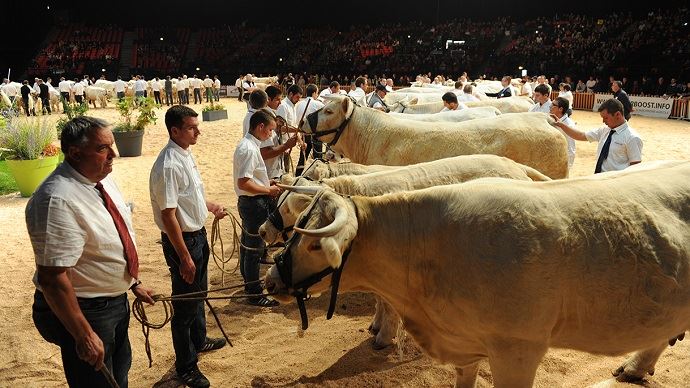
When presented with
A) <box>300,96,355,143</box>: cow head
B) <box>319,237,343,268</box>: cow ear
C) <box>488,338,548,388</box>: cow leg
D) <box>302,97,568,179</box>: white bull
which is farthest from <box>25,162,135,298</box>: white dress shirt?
<box>300,96,355,143</box>: cow head

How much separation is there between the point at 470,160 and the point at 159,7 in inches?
2105

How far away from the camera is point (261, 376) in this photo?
15.6ft

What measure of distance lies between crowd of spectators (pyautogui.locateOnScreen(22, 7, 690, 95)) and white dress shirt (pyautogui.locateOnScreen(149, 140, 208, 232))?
1046 inches

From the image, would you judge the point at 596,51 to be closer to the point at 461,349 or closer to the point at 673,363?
the point at 673,363

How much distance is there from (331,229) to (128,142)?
14.0 metres

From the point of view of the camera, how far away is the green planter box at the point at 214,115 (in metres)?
22.8

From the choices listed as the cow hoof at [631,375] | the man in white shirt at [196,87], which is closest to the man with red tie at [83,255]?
the cow hoof at [631,375]

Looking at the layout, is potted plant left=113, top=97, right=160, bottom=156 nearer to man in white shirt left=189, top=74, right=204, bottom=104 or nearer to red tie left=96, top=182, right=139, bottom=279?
red tie left=96, top=182, right=139, bottom=279

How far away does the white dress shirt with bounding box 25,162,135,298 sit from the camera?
274 cm

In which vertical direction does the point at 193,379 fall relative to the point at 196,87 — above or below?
below

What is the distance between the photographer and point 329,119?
8.27m

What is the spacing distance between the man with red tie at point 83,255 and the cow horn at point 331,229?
3.92ft

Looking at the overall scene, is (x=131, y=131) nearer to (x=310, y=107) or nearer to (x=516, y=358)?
(x=310, y=107)

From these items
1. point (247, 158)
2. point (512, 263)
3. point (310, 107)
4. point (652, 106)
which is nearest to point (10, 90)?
point (310, 107)
